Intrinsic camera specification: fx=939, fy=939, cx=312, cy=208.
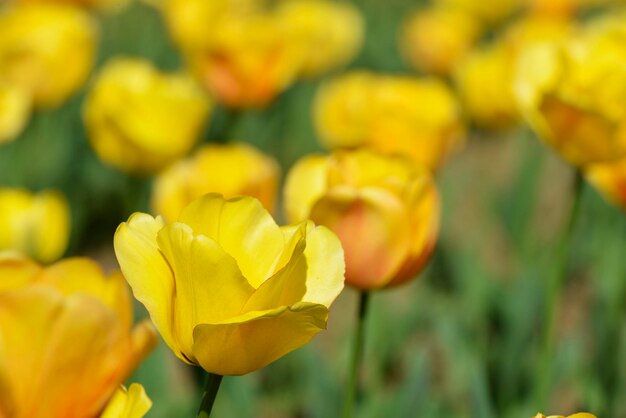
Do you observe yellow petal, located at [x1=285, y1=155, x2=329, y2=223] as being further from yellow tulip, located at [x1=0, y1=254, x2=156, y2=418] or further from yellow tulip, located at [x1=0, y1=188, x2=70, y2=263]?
yellow tulip, located at [x1=0, y1=188, x2=70, y2=263]

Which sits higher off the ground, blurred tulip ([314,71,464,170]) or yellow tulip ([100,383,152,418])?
yellow tulip ([100,383,152,418])

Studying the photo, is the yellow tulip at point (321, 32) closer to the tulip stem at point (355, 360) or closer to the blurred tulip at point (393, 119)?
the blurred tulip at point (393, 119)

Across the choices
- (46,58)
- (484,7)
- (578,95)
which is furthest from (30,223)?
(484,7)

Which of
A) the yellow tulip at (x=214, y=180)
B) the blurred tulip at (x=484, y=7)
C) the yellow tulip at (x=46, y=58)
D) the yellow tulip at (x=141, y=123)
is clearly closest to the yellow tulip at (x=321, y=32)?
the blurred tulip at (x=484, y=7)

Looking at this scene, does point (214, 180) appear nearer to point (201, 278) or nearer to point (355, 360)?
point (355, 360)

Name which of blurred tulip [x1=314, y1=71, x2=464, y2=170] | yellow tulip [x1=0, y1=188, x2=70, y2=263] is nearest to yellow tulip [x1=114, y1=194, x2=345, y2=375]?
blurred tulip [x1=314, y1=71, x2=464, y2=170]

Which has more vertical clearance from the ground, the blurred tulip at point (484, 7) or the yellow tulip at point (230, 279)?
the yellow tulip at point (230, 279)
